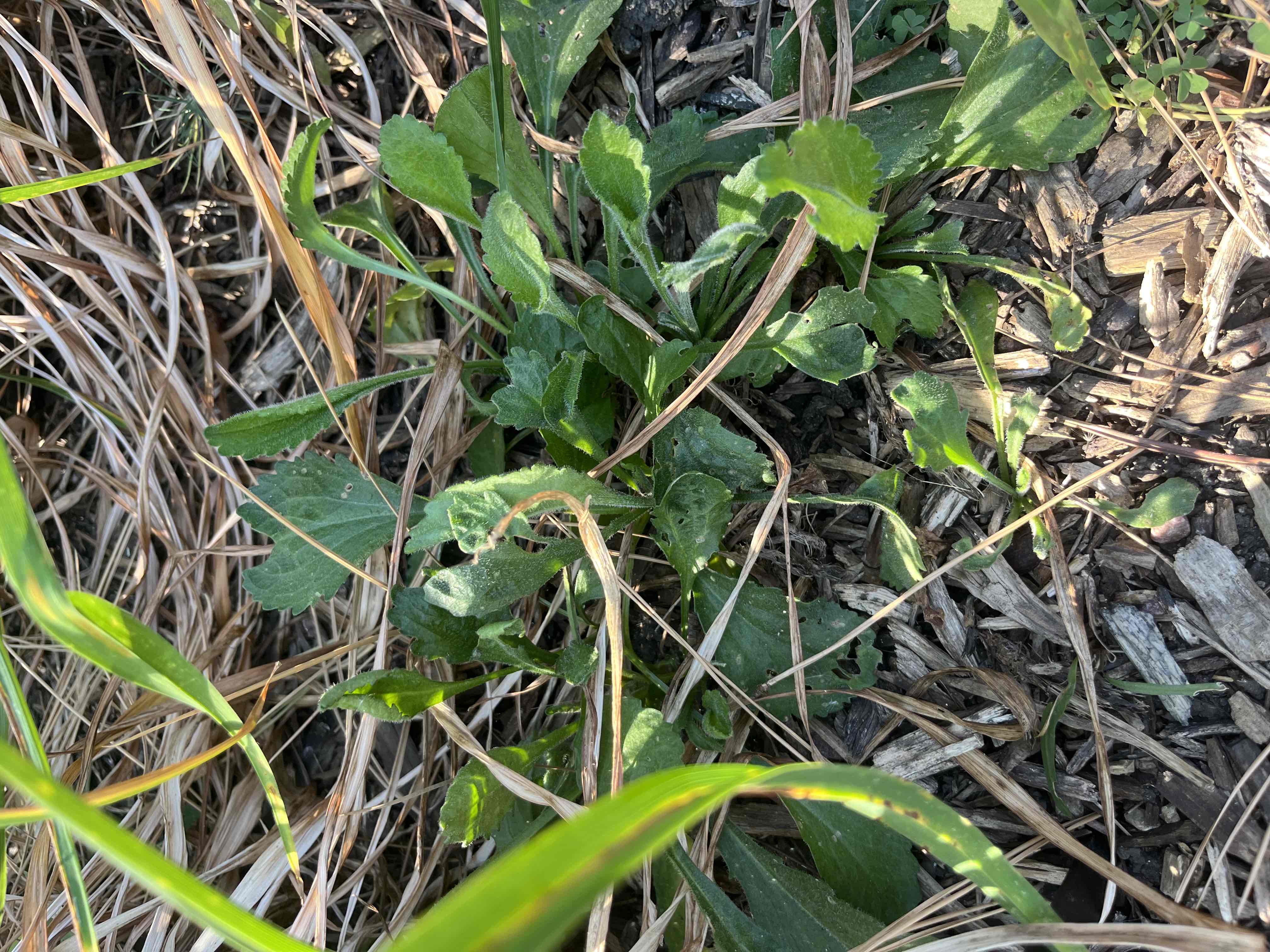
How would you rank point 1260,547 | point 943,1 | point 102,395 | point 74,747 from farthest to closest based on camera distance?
point 102,395 → point 74,747 → point 943,1 → point 1260,547

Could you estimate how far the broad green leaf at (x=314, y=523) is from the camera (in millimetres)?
1336

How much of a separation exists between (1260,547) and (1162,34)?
680 millimetres

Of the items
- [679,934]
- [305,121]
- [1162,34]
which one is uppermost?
[305,121]

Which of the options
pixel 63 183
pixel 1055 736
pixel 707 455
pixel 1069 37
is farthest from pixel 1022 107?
pixel 63 183

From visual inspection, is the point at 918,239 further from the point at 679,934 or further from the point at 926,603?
the point at 679,934

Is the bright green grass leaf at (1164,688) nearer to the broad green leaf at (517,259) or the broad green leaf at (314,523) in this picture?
the broad green leaf at (517,259)

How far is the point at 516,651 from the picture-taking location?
48.0 inches

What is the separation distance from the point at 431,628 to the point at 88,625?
45 centimetres

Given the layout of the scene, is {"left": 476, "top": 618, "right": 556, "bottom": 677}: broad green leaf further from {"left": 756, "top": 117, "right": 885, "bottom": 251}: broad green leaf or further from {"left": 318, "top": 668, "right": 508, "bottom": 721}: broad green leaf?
{"left": 756, "top": 117, "right": 885, "bottom": 251}: broad green leaf

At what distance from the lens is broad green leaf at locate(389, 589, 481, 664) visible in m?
1.25

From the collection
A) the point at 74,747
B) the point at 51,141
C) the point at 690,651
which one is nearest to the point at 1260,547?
the point at 690,651

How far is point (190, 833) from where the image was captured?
5.15 ft

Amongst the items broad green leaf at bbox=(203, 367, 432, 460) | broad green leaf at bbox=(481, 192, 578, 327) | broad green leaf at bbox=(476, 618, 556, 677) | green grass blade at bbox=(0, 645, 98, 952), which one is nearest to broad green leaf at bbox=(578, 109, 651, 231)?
broad green leaf at bbox=(481, 192, 578, 327)

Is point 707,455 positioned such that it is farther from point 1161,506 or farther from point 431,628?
point 1161,506
